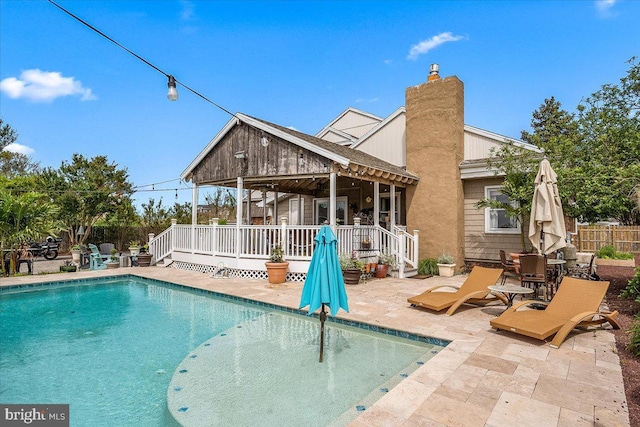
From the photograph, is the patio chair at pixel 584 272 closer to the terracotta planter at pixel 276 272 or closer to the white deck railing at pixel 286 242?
the white deck railing at pixel 286 242

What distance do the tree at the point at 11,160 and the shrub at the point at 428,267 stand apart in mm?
28860

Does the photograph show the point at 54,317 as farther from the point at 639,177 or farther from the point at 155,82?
the point at 639,177

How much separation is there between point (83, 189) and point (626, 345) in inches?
893

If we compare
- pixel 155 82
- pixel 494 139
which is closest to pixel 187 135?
pixel 155 82

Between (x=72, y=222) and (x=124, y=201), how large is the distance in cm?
288

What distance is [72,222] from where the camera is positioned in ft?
64.7

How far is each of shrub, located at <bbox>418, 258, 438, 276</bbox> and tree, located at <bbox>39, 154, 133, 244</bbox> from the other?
57.7 ft

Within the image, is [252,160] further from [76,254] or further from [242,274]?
[76,254]

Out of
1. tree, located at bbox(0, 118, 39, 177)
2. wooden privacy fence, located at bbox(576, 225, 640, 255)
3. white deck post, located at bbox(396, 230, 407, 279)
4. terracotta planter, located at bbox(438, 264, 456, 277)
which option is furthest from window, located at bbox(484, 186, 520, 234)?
tree, located at bbox(0, 118, 39, 177)

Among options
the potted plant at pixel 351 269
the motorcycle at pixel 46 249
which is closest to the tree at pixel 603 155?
the potted plant at pixel 351 269

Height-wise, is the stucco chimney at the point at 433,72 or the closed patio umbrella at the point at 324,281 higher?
the stucco chimney at the point at 433,72

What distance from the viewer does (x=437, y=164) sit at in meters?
12.0

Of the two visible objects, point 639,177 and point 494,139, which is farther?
point 494,139

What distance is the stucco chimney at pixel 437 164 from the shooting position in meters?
11.7
